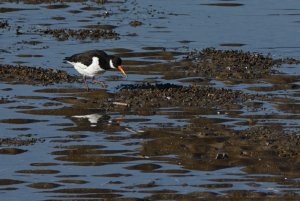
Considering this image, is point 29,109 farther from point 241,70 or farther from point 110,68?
point 241,70

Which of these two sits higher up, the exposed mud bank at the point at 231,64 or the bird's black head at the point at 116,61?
the bird's black head at the point at 116,61

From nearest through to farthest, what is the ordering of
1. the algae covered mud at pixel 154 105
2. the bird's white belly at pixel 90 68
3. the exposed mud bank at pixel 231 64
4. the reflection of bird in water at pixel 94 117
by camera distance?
1. the algae covered mud at pixel 154 105
2. the reflection of bird in water at pixel 94 117
3. the bird's white belly at pixel 90 68
4. the exposed mud bank at pixel 231 64

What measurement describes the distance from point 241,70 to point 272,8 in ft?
29.0

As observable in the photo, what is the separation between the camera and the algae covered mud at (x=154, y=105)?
14258 mm

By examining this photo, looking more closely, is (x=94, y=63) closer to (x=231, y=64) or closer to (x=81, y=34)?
(x=231, y=64)

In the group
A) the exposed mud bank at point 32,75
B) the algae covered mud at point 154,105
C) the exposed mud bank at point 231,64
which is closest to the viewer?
the algae covered mud at point 154,105

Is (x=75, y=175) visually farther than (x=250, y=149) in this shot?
No

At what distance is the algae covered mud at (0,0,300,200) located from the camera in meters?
14.3

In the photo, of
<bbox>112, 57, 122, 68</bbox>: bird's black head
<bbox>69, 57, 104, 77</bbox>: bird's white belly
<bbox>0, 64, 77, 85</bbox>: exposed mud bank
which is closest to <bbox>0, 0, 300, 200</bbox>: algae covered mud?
<bbox>0, 64, 77, 85</bbox>: exposed mud bank

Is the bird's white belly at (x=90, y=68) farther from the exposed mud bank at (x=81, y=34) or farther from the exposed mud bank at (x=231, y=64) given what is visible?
the exposed mud bank at (x=81, y=34)

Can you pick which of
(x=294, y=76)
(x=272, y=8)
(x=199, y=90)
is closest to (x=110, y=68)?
(x=199, y=90)

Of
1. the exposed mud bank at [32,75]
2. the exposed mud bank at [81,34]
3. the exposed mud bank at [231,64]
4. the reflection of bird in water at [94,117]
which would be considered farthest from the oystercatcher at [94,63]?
the exposed mud bank at [81,34]

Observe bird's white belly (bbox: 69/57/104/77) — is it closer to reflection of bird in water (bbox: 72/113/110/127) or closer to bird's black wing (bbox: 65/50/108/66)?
bird's black wing (bbox: 65/50/108/66)

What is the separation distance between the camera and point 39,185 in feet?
45.9
